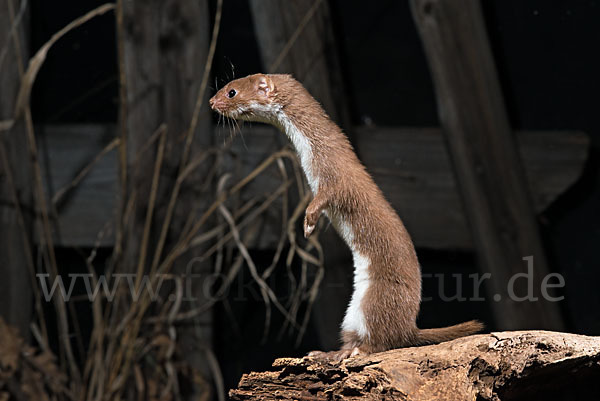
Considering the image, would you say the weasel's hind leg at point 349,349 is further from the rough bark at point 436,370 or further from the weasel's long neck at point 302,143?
the weasel's long neck at point 302,143

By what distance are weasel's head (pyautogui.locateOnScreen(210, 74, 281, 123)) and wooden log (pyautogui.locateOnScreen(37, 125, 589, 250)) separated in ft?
3.02

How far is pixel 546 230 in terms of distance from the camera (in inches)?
70.4

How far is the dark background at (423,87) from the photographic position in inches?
68.6

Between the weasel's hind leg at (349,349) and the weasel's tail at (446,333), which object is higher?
the weasel's hind leg at (349,349)

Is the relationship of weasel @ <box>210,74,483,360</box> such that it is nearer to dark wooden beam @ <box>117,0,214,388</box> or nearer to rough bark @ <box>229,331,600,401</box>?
rough bark @ <box>229,331,600,401</box>

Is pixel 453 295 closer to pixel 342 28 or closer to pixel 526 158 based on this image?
pixel 526 158

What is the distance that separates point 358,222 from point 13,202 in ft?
3.87

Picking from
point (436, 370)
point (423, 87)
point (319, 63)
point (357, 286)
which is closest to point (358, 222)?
point (357, 286)

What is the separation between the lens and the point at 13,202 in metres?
1.71

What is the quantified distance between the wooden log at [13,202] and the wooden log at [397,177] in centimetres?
6

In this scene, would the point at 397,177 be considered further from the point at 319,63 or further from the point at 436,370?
the point at 436,370

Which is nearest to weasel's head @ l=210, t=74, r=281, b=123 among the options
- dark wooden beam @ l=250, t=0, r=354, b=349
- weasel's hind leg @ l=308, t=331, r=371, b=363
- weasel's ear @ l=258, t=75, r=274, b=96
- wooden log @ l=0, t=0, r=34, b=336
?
weasel's ear @ l=258, t=75, r=274, b=96

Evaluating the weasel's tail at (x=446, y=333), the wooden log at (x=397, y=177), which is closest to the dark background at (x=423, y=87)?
the wooden log at (x=397, y=177)

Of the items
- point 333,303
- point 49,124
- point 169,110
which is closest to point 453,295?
point 333,303
